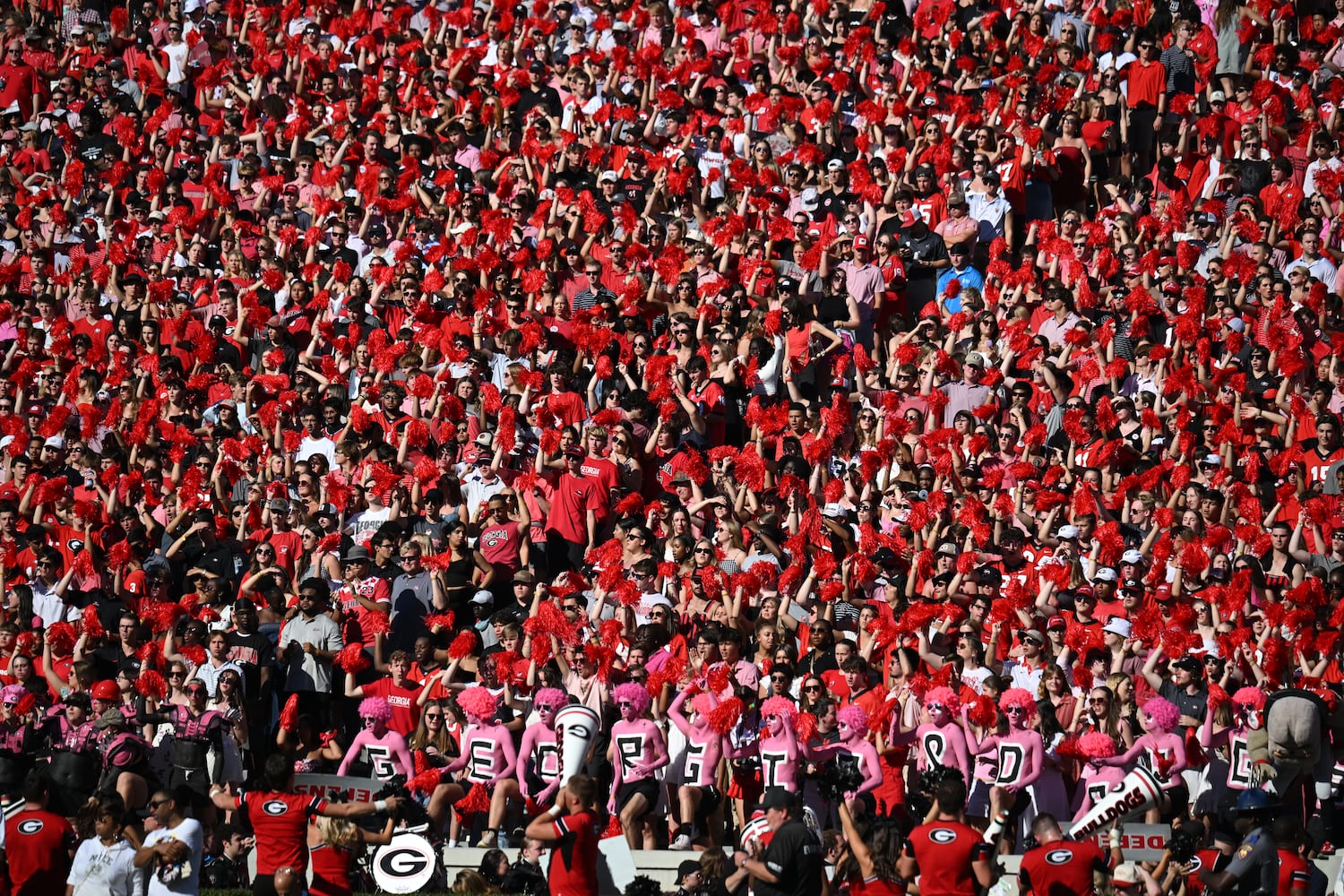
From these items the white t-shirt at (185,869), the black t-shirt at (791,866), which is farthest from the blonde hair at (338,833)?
the black t-shirt at (791,866)

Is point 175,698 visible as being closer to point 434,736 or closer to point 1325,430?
point 434,736

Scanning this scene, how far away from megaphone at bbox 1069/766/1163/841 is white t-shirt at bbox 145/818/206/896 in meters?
4.57

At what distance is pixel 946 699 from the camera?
39.7 feet

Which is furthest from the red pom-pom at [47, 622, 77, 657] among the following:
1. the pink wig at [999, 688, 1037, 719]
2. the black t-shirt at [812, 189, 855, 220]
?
the black t-shirt at [812, 189, 855, 220]

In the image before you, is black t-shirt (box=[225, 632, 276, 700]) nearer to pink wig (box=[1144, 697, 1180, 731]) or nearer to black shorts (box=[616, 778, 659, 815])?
black shorts (box=[616, 778, 659, 815])

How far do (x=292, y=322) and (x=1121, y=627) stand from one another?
7549 millimetres

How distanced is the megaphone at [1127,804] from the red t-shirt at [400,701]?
4092mm

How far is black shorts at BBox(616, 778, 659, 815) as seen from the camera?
12008 mm

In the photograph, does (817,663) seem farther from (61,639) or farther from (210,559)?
(61,639)

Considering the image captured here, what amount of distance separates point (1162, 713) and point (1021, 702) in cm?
78

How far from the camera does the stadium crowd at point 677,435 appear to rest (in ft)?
39.4

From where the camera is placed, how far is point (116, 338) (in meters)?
17.3

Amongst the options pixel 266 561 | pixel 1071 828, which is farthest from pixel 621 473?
pixel 1071 828

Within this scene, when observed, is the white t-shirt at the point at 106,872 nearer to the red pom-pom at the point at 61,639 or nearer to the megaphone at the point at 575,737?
the megaphone at the point at 575,737
